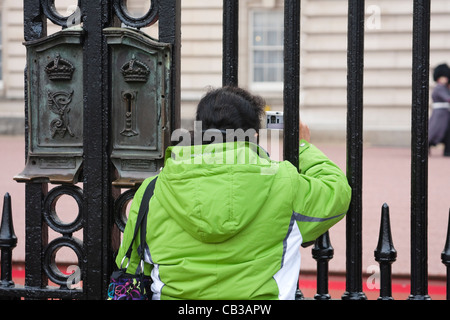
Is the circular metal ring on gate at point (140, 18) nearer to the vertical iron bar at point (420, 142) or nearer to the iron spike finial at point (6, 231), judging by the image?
the iron spike finial at point (6, 231)

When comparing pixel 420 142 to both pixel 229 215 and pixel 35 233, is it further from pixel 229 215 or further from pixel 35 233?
pixel 35 233

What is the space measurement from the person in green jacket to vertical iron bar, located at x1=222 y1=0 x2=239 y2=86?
10.0 inches

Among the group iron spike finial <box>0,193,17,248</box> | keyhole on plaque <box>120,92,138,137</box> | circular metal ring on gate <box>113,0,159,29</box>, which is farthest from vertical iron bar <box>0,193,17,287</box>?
circular metal ring on gate <box>113,0,159,29</box>

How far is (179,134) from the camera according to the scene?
2.65 metres

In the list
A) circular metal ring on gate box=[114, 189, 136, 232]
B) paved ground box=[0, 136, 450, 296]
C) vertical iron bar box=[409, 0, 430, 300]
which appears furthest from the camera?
paved ground box=[0, 136, 450, 296]

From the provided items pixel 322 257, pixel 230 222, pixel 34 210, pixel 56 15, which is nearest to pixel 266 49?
pixel 56 15

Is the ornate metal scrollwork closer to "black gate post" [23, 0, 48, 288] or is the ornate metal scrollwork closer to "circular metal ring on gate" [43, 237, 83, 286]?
"black gate post" [23, 0, 48, 288]

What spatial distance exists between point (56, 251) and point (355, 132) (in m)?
1.34

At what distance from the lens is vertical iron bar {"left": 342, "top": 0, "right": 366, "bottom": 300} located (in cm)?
263

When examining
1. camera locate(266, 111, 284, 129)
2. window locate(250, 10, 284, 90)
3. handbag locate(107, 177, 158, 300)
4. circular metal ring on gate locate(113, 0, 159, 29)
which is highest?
window locate(250, 10, 284, 90)

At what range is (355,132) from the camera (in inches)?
105

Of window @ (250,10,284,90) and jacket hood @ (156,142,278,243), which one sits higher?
window @ (250,10,284,90)

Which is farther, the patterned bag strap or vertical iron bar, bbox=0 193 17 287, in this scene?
vertical iron bar, bbox=0 193 17 287

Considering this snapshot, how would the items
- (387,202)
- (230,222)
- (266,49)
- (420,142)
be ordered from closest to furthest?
(230,222) < (420,142) < (387,202) < (266,49)
